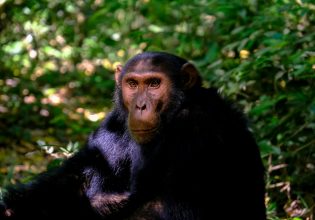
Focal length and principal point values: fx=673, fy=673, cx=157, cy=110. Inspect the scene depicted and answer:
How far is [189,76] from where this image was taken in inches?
207

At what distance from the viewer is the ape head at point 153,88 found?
5.00m

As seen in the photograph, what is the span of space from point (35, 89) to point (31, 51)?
1.12m

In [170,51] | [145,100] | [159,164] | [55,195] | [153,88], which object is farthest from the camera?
[170,51]

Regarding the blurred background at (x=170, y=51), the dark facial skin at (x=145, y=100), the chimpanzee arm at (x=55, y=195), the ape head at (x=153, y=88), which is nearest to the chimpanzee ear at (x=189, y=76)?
the ape head at (x=153, y=88)

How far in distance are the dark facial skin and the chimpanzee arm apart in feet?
2.20

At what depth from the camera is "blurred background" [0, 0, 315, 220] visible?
6562mm

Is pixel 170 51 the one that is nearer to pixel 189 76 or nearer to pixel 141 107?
pixel 189 76

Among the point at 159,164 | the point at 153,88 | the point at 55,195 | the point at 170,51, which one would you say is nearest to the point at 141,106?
the point at 153,88

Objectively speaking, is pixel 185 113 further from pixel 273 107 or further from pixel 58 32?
pixel 58 32

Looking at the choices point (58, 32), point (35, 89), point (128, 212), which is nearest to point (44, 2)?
point (35, 89)

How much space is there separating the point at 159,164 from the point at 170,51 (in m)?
4.39

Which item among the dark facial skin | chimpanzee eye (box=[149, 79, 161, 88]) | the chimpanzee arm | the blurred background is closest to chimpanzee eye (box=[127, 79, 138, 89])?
the dark facial skin

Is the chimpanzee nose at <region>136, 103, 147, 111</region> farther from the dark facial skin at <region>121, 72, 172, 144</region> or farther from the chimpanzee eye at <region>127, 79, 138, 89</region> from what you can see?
the chimpanzee eye at <region>127, 79, 138, 89</region>

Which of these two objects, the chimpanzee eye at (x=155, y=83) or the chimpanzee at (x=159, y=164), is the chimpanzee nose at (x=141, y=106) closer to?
the chimpanzee at (x=159, y=164)
